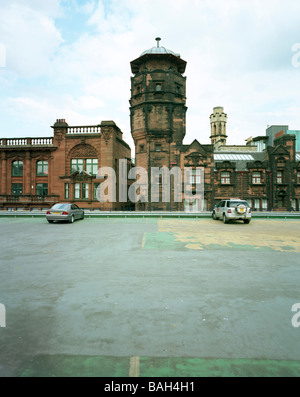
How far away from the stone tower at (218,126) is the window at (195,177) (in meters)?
36.6

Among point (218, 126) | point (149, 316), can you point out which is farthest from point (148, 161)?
point (218, 126)

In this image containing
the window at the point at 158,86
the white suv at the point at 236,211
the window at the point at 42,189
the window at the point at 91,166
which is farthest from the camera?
the window at the point at 42,189

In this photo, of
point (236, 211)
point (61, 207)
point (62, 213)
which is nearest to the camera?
point (62, 213)

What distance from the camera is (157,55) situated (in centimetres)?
3331

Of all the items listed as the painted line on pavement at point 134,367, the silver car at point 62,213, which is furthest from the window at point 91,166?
the painted line on pavement at point 134,367

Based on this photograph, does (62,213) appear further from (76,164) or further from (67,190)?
(76,164)

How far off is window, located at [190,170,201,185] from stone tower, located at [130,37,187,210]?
3.36m

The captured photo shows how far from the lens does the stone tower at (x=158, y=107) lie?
33219 mm

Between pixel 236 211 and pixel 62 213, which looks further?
pixel 236 211

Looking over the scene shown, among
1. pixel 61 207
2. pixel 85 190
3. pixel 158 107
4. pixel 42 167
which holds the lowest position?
pixel 61 207

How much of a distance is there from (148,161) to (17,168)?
17554 millimetres

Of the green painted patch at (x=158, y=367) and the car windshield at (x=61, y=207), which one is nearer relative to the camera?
the green painted patch at (x=158, y=367)

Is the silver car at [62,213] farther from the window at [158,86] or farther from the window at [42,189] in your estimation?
the window at [158,86]

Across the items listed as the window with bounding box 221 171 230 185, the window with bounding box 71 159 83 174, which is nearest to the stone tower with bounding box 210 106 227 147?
the window with bounding box 221 171 230 185
